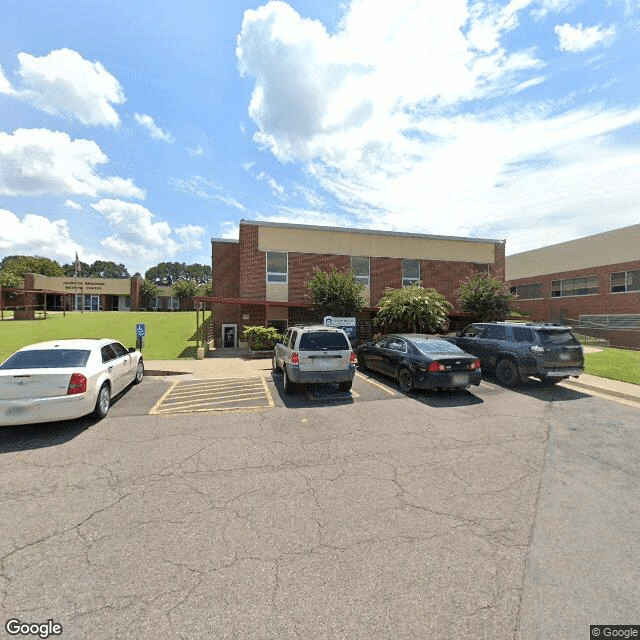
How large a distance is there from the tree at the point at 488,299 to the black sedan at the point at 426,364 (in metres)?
11.5

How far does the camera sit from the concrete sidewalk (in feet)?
28.8

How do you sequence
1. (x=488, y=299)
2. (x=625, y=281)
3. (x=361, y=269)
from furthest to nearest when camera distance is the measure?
(x=625, y=281)
(x=361, y=269)
(x=488, y=299)

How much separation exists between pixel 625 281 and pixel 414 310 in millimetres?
24304

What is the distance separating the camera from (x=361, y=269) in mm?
20688

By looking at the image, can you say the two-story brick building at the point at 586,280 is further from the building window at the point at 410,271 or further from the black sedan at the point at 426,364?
the black sedan at the point at 426,364

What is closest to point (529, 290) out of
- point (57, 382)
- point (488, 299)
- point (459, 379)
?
point (488, 299)

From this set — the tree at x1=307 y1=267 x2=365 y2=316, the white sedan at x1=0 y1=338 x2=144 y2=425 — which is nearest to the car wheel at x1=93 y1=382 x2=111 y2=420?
the white sedan at x1=0 y1=338 x2=144 y2=425

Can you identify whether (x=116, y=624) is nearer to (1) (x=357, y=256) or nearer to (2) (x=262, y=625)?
(2) (x=262, y=625)

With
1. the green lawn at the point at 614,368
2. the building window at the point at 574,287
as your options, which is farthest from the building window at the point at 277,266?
the building window at the point at 574,287

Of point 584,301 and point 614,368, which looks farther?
point 584,301

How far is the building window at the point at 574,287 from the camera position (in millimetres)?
29703

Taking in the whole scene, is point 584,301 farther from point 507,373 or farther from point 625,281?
point 507,373

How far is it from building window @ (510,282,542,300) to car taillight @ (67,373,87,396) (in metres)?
40.9

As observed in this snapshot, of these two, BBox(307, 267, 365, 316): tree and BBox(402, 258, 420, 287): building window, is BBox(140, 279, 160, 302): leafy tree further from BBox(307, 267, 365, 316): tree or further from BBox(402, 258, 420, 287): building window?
BBox(402, 258, 420, 287): building window
